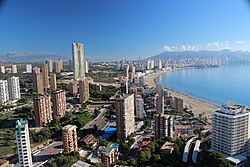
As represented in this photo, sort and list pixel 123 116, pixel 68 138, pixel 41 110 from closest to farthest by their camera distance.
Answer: pixel 68 138, pixel 123 116, pixel 41 110

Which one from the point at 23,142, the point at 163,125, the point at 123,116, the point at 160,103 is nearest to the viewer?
the point at 23,142

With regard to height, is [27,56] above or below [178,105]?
above

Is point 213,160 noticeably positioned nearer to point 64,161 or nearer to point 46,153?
A: point 64,161

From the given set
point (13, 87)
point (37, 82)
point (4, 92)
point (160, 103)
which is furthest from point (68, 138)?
point (37, 82)

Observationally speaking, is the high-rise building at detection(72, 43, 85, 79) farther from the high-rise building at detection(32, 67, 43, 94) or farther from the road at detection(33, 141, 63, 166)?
the road at detection(33, 141, 63, 166)

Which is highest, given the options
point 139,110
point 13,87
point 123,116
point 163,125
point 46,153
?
point 13,87

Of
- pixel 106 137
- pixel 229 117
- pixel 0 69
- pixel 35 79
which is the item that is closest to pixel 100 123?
pixel 106 137

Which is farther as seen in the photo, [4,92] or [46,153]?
[4,92]

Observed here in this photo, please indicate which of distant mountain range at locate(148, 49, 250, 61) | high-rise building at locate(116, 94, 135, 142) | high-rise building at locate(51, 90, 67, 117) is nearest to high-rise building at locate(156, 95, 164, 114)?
high-rise building at locate(116, 94, 135, 142)
